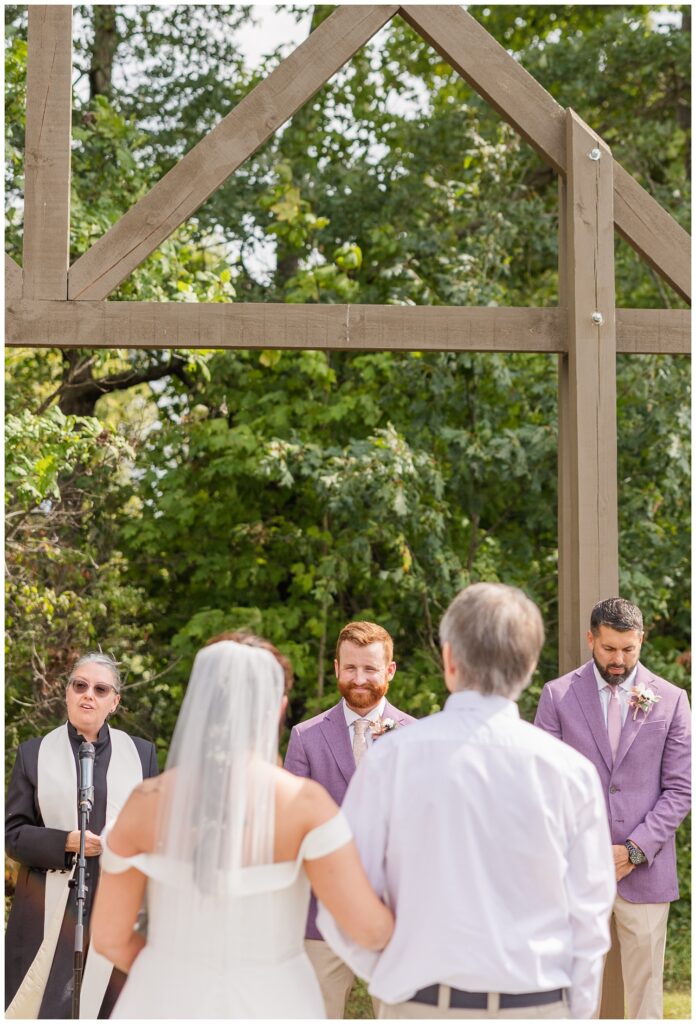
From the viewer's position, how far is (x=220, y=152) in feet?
14.3

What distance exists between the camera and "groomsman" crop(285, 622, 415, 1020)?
12.5 feet

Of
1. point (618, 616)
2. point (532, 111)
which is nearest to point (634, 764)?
point (618, 616)

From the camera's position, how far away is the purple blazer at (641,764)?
3984 mm

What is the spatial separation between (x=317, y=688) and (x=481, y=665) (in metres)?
6.30

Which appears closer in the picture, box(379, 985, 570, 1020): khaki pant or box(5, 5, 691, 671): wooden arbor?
box(379, 985, 570, 1020): khaki pant

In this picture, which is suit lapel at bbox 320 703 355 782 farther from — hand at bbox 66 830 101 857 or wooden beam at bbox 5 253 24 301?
wooden beam at bbox 5 253 24 301

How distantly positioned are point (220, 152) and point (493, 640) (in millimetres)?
2680

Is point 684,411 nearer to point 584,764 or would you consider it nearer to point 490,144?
point 490,144

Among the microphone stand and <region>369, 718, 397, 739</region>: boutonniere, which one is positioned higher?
<region>369, 718, 397, 739</region>: boutonniere

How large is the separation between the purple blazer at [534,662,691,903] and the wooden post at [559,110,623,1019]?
0.33 meters

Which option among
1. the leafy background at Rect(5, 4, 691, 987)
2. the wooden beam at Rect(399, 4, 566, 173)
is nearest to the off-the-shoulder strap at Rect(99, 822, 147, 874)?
the wooden beam at Rect(399, 4, 566, 173)

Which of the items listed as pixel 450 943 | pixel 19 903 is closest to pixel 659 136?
pixel 19 903

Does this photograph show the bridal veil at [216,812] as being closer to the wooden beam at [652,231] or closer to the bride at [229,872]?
the bride at [229,872]

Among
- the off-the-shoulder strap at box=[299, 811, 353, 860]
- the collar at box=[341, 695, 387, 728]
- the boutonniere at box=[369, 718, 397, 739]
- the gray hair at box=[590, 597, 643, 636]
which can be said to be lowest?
the off-the-shoulder strap at box=[299, 811, 353, 860]
